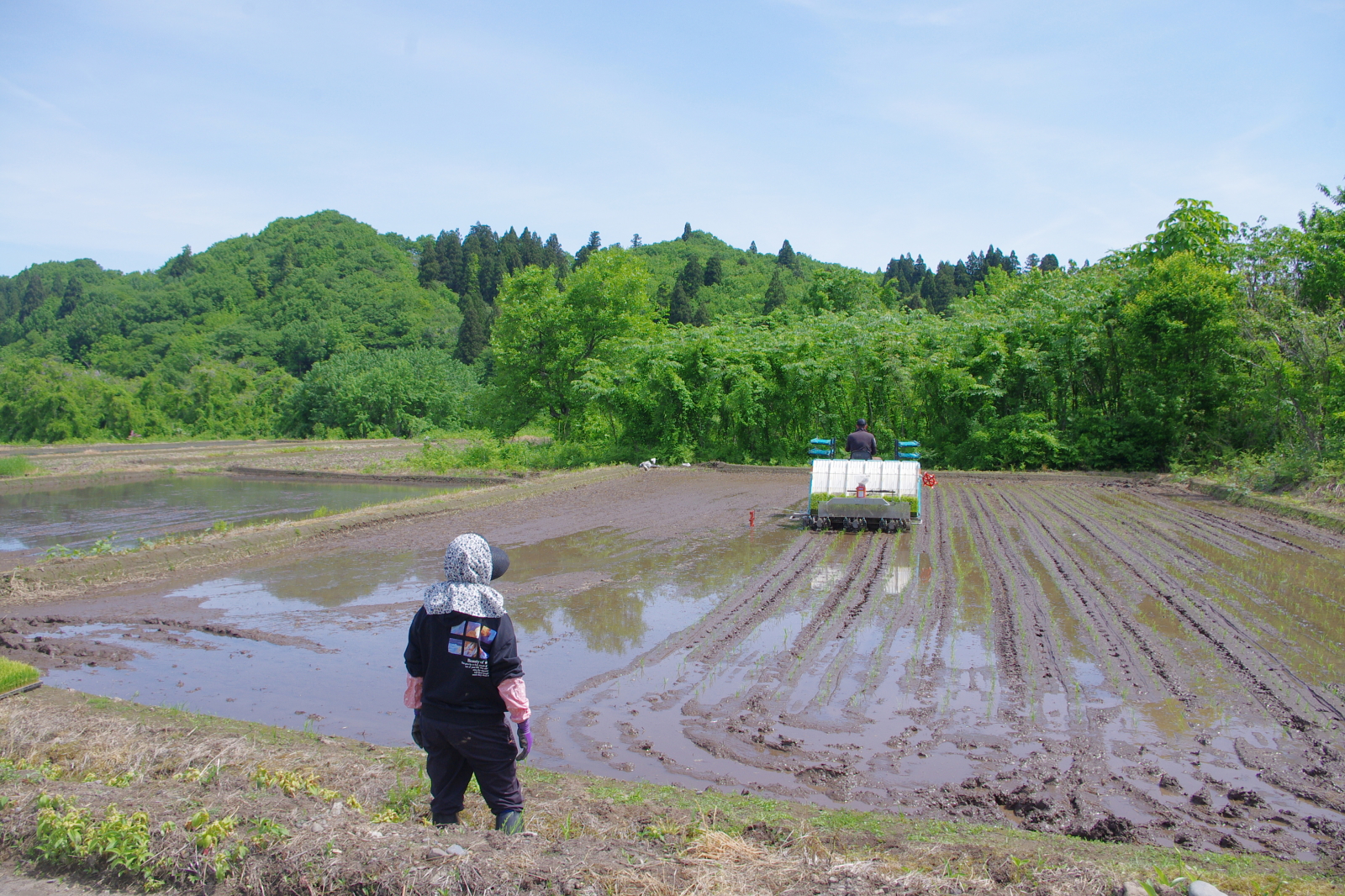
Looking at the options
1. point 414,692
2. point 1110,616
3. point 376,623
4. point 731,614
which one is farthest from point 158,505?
point 1110,616

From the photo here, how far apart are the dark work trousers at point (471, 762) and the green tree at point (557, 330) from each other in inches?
1249

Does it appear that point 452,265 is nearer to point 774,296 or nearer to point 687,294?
point 687,294

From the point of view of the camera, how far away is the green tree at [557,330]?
36.1 metres

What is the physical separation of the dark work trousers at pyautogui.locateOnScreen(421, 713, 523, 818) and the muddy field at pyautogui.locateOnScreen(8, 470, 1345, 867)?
153 centimetres

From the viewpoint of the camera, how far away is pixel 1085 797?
471 cm

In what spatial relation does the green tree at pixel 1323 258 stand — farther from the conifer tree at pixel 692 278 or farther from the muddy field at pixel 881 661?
the conifer tree at pixel 692 278

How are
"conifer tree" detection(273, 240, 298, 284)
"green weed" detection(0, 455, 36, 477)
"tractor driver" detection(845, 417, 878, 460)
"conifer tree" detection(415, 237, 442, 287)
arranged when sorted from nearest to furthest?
1. "tractor driver" detection(845, 417, 878, 460)
2. "green weed" detection(0, 455, 36, 477)
3. "conifer tree" detection(273, 240, 298, 284)
4. "conifer tree" detection(415, 237, 442, 287)

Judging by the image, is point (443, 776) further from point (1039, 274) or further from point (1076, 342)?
point (1039, 274)

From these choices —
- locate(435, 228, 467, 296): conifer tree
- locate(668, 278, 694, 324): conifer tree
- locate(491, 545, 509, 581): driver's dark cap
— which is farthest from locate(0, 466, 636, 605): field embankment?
locate(435, 228, 467, 296): conifer tree

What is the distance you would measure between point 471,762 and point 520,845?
0.44m

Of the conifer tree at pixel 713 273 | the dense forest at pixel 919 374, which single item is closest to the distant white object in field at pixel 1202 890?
the dense forest at pixel 919 374

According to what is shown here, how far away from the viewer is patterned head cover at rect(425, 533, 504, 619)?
12.1 feet

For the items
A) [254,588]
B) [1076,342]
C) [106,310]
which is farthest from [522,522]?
[106,310]

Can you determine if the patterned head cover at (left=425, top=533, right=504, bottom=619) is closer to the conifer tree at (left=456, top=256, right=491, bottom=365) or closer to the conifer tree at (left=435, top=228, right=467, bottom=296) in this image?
the conifer tree at (left=456, top=256, right=491, bottom=365)
